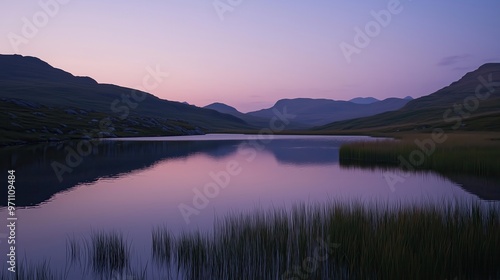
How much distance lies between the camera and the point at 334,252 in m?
10.4

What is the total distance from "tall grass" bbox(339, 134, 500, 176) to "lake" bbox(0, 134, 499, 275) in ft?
6.39

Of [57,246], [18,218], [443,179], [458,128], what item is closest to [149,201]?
[18,218]

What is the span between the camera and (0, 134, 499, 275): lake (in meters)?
15.3

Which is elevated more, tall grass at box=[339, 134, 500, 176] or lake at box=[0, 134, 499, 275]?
tall grass at box=[339, 134, 500, 176]

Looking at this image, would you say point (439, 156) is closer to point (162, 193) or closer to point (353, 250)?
point (162, 193)

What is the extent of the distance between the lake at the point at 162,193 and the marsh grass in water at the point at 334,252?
96 cm

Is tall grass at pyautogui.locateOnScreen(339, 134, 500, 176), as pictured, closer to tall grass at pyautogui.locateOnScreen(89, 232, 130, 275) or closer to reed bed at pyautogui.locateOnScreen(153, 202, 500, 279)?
reed bed at pyautogui.locateOnScreen(153, 202, 500, 279)

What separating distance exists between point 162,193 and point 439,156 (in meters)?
21.7

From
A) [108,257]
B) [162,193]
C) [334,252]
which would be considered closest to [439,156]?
[162,193]

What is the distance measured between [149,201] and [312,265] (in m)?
13.7

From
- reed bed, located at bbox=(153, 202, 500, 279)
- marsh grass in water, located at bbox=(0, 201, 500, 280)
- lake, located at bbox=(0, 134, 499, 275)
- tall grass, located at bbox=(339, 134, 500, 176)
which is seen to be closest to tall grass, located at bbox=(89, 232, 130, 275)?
marsh grass in water, located at bbox=(0, 201, 500, 280)

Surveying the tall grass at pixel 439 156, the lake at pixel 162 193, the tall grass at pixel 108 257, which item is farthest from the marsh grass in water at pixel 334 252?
the tall grass at pixel 439 156

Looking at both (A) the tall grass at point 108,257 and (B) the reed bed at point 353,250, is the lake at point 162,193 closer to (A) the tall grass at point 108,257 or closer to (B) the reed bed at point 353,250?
(A) the tall grass at point 108,257

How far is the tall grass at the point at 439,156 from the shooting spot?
28.3 m
